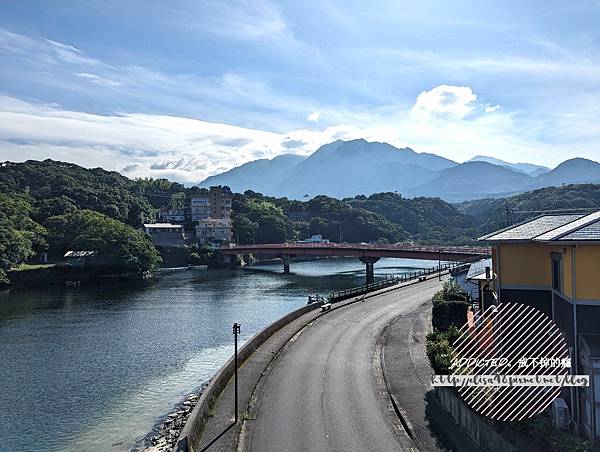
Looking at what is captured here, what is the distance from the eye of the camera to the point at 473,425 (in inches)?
480

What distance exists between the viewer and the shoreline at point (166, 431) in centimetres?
1650

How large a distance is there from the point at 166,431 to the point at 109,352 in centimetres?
1235

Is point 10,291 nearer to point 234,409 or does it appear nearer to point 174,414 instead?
point 174,414

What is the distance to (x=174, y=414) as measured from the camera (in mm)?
19219

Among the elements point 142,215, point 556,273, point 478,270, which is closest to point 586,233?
point 556,273

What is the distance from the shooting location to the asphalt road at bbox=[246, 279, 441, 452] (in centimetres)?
1299

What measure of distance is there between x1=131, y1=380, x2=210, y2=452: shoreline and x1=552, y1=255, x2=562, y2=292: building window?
11.8 meters

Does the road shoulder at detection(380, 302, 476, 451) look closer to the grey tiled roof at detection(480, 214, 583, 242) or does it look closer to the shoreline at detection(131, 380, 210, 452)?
the grey tiled roof at detection(480, 214, 583, 242)

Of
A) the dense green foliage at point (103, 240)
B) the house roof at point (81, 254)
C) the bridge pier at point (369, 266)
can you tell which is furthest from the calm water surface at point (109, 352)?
the bridge pier at point (369, 266)

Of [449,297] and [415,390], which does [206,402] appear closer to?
[415,390]

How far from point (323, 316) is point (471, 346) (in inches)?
571

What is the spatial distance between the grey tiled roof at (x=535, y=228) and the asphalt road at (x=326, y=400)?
20.1 ft

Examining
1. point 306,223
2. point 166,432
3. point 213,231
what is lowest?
point 166,432

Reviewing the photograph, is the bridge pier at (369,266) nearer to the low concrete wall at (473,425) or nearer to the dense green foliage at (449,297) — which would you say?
the dense green foliage at (449,297)
